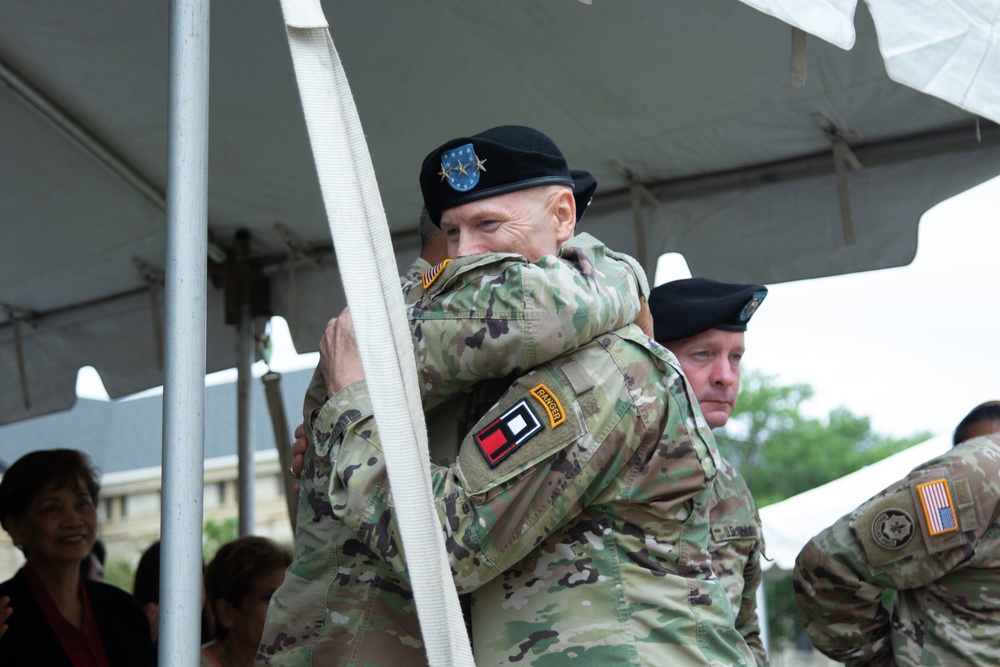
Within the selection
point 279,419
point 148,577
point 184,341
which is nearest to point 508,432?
point 184,341

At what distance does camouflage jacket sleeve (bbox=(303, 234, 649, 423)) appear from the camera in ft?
4.85

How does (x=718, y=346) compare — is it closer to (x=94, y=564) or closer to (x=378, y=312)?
(x=378, y=312)

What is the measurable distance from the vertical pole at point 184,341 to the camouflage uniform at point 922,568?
5.57 feet

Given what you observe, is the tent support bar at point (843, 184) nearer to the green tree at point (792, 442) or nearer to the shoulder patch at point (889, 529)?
the shoulder patch at point (889, 529)

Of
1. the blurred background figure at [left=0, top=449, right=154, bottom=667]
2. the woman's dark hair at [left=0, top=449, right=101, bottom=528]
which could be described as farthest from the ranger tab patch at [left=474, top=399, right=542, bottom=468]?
the woman's dark hair at [left=0, top=449, right=101, bottom=528]

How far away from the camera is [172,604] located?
1560 millimetres

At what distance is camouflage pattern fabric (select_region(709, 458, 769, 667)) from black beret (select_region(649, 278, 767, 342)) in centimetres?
33

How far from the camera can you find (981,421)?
2.97 metres

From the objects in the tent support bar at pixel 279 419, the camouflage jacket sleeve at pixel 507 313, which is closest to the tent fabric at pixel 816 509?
the tent support bar at pixel 279 419

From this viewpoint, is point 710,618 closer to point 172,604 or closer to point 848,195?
point 172,604

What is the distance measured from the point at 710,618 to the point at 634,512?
0.17 metres

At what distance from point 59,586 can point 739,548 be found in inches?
79.7

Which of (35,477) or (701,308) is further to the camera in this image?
(35,477)

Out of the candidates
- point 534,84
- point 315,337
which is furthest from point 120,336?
point 534,84
